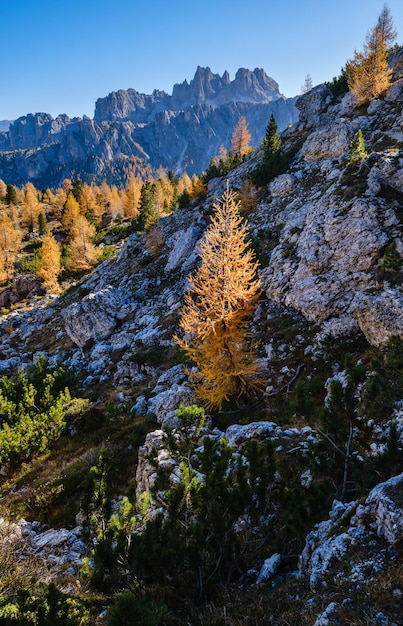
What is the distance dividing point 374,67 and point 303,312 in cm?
3825

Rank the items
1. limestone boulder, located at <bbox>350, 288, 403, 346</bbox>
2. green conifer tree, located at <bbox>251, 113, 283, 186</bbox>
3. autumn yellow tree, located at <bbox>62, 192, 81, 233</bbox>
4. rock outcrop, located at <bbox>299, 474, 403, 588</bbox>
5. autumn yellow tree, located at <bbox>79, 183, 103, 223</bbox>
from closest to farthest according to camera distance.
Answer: rock outcrop, located at <bbox>299, 474, 403, 588</bbox> → limestone boulder, located at <bbox>350, 288, 403, 346</bbox> → green conifer tree, located at <bbox>251, 113, 283, 186</bbox> → autumn yellow tree, located at <bbox>62, 192, 81, 233</bbox> → autumn yellow tree, located at <bbox>79, 183, 103, 223</bbox>

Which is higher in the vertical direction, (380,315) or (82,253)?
(82,253)

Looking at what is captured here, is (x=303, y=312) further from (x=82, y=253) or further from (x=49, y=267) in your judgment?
(x=82, y=253)

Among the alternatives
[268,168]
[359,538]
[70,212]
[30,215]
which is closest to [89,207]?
[70,212]

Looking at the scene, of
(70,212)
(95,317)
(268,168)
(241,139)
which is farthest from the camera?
(70,212)

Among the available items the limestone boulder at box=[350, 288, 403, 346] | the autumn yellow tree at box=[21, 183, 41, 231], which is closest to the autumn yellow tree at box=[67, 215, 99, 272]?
the autumn yellow tree at box=[21, 183, 41, 231]

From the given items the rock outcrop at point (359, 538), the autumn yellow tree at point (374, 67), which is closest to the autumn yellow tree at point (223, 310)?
the rock outcrop at point (359, 538)

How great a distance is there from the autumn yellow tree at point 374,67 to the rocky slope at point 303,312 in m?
2.38

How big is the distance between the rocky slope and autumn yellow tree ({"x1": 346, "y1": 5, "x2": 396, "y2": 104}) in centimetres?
238

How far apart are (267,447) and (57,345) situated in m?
32.2

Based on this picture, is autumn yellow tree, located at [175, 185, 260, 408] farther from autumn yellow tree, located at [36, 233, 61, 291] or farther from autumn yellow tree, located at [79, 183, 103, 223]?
autumn yellow tree, located at [79, 183, 103, 223]

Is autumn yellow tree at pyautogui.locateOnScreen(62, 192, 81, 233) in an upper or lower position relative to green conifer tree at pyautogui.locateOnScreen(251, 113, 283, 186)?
upper

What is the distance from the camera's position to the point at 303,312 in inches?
642

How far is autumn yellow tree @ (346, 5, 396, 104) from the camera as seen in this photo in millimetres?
36625
